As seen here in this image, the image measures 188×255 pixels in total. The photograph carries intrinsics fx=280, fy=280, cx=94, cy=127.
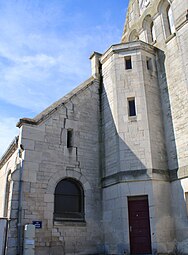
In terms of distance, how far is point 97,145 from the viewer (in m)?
12.7

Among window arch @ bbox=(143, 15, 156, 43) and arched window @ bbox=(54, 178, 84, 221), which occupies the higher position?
window arch @ bbox=(143, 15, 156, 43)

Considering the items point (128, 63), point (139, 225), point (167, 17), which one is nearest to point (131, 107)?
point (128, 63)

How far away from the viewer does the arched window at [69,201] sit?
1092cm

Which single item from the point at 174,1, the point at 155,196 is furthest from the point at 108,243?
the point at 174,1

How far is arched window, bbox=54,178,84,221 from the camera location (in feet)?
35.8

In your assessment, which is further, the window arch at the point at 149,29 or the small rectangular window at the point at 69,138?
the window arch at the point at 149,29

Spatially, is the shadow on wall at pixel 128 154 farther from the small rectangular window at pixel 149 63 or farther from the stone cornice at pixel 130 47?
the stone cornice at pixel 130 47

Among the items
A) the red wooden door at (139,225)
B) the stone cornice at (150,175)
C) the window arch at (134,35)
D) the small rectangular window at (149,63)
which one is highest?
the window arch at (134,35)

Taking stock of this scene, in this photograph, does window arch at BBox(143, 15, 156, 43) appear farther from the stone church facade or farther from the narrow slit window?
the narrow slit window

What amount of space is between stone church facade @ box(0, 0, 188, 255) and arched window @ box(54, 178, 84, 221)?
0.13 feet

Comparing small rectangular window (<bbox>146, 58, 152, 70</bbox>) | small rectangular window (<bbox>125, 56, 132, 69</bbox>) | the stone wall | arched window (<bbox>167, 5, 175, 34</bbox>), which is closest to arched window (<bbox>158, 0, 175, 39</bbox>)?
arched window (<bbox>167, 5, 175, 34</bbox>)

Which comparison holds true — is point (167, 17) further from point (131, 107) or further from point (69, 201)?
point (69, 201)

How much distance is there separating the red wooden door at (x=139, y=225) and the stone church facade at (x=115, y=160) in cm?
3

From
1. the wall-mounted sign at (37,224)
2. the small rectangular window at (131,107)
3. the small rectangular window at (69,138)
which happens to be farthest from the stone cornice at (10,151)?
the small rectangular window at (131,107)
